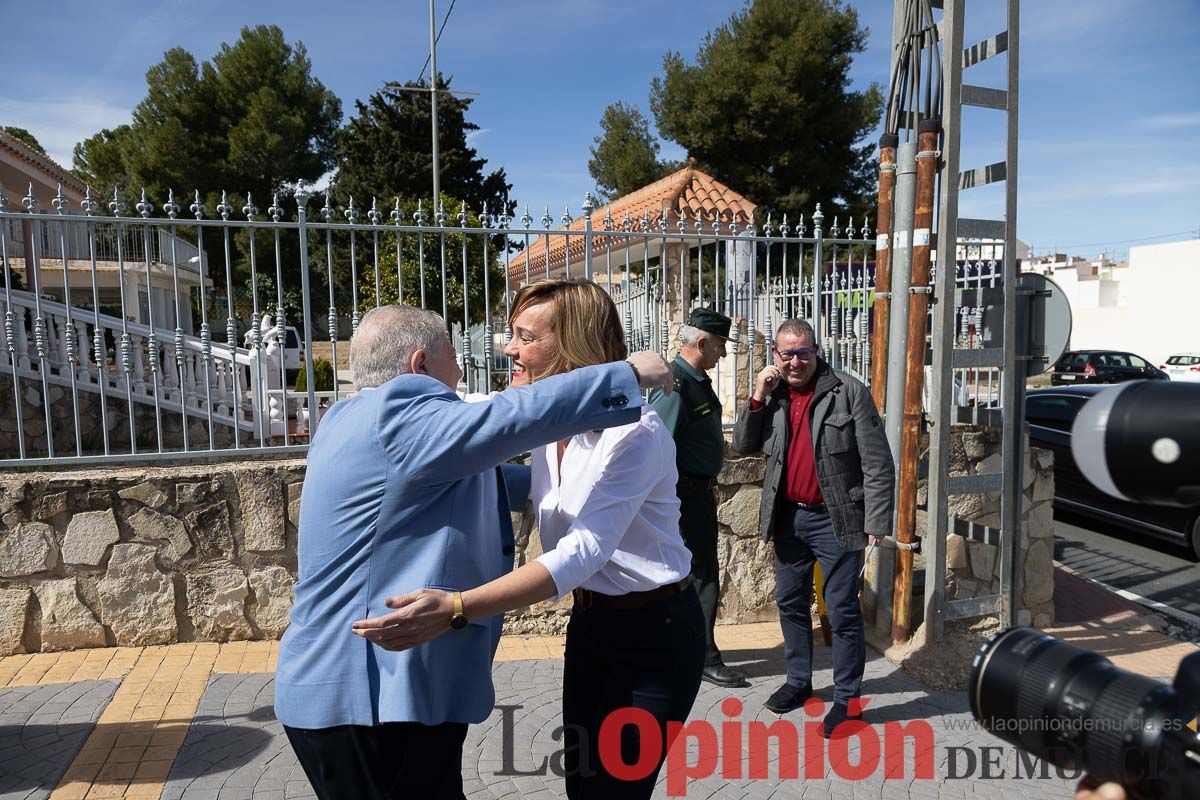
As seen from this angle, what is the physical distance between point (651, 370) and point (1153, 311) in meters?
39.0

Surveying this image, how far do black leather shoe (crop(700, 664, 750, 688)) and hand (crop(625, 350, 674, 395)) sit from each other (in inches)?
106

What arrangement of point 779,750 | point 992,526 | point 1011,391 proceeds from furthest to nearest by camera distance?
point 992,526 → point 1011,391 → point 779,750

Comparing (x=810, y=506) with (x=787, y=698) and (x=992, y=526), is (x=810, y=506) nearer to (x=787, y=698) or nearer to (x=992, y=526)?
(x=787, y=698)

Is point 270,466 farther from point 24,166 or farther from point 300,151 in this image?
point 300,151

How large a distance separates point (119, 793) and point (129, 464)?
197cm

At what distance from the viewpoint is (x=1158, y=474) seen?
1.18m

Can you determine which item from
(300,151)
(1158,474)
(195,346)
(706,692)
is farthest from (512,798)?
(300,151)

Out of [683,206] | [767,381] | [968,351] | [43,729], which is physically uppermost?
[683,206]

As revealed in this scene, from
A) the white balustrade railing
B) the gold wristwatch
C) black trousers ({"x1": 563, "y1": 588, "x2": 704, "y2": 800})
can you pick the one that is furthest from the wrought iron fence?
the gold wristwatch

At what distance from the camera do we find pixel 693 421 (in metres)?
4.04

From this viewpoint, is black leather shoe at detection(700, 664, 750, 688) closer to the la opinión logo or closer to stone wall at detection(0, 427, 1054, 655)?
the la opinión logo

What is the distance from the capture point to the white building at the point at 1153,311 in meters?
32.1

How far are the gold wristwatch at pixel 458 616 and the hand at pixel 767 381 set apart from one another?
104 inches

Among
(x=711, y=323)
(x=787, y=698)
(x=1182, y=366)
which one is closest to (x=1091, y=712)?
(x=787, y=698)
